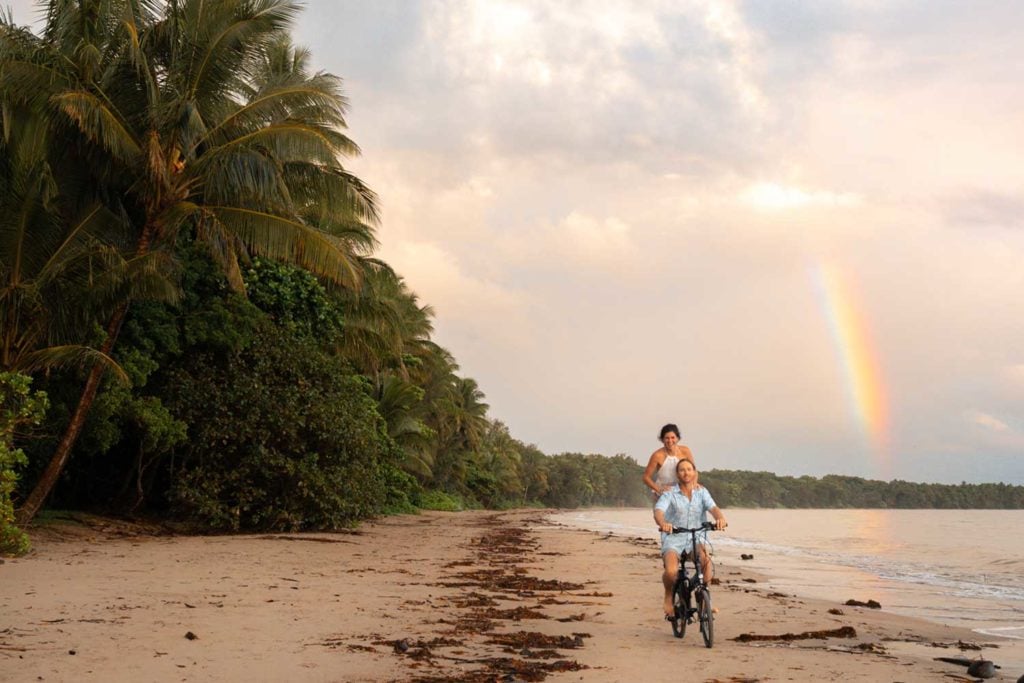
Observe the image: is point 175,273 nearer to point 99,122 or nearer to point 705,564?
point 99,122

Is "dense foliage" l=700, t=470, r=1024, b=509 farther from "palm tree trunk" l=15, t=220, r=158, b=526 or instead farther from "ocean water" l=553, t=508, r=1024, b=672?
"palm tree trunk" l=15, t=220, r=158, b=526

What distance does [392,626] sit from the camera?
24.8 feet

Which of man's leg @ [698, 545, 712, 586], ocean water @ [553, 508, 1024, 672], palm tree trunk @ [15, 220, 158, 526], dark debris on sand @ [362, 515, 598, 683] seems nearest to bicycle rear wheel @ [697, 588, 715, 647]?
man's leg @ [698, 545, 712, 586]

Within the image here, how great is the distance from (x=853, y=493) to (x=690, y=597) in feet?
516

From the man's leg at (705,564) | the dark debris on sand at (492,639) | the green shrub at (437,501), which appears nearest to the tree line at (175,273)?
the dark debris on sand at (492,639)

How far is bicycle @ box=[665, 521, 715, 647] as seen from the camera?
7129 millimetres

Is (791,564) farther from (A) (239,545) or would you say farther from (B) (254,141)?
(B) (254,141)

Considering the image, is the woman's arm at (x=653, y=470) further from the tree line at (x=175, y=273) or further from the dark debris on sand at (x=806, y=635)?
the tree line at (x=175, y=273)

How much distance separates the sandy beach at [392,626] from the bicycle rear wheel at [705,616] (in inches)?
5.2

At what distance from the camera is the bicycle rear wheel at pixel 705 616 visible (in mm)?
7035


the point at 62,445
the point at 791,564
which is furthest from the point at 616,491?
the point at 62,445

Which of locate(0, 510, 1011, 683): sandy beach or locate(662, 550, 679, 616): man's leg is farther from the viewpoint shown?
locate(662, 550, 679, 616): man's leg

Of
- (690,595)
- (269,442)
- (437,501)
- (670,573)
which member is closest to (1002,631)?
(690,595)

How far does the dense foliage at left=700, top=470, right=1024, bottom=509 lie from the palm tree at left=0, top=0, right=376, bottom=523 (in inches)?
5202
